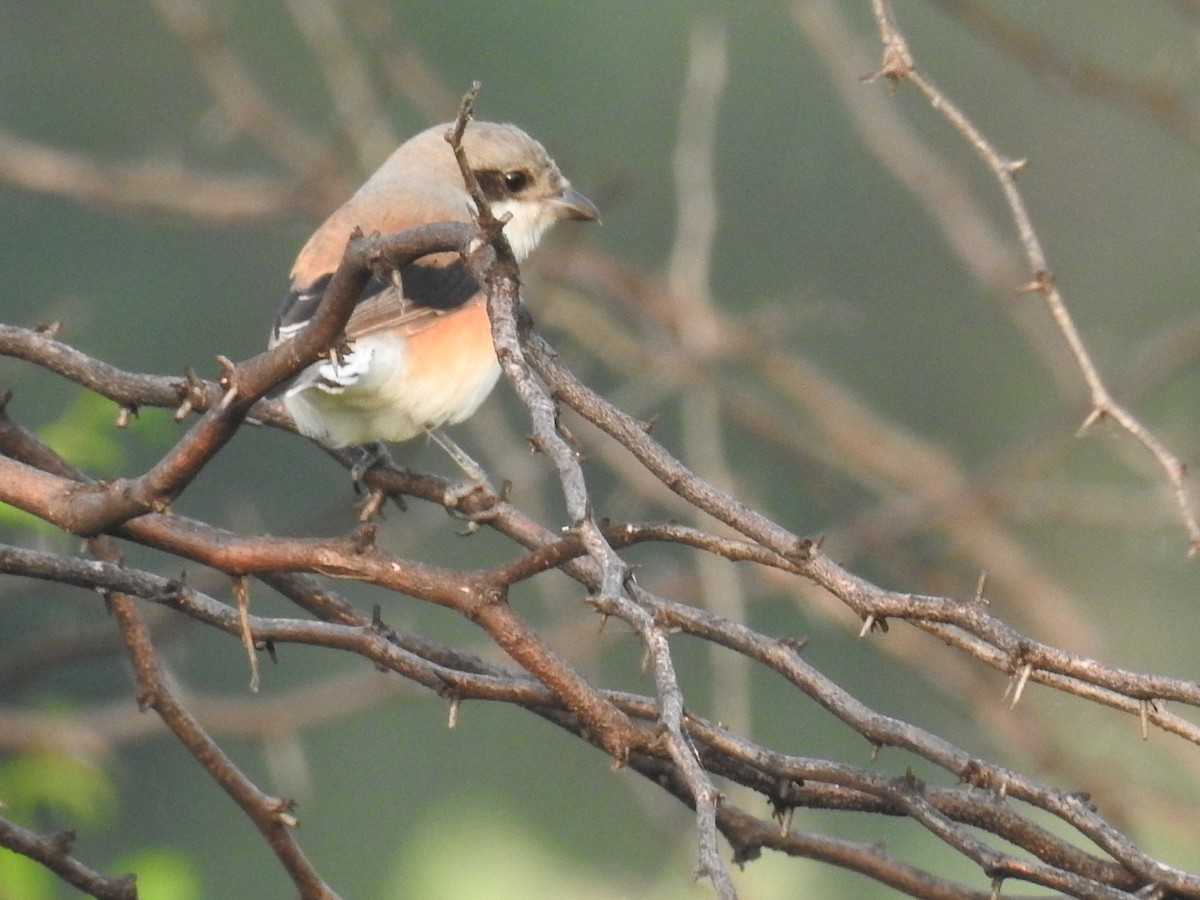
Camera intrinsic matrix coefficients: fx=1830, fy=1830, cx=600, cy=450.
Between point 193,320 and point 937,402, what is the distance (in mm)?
5256

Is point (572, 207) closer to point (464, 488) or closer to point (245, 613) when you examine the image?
point (464, 488)

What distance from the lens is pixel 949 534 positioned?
580 cm

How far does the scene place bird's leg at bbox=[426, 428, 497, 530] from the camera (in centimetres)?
202

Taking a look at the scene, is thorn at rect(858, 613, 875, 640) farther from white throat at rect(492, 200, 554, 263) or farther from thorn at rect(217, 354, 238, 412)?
white throat at rect(492, 200, 554, 263)

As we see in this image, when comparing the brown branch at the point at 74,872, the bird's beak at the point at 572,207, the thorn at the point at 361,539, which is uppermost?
the bird's beak at the point at 572,207

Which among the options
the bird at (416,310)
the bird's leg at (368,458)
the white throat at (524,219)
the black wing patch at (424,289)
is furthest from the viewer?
the white throat at (524,219)

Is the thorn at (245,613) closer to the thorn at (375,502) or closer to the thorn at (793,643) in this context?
the thorn at (793,643)

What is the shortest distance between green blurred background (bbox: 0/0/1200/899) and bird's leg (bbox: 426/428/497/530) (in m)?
5.87

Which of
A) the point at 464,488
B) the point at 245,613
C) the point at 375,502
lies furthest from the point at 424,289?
the point at 245,613

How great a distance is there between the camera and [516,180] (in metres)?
4.11

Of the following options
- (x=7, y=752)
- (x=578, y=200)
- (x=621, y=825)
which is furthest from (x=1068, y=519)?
(x=621, y=825)

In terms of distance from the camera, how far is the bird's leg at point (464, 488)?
6.61ft

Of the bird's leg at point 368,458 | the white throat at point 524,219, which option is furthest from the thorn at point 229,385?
the white throat at point 524,219

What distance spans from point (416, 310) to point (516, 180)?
26.0 inches
